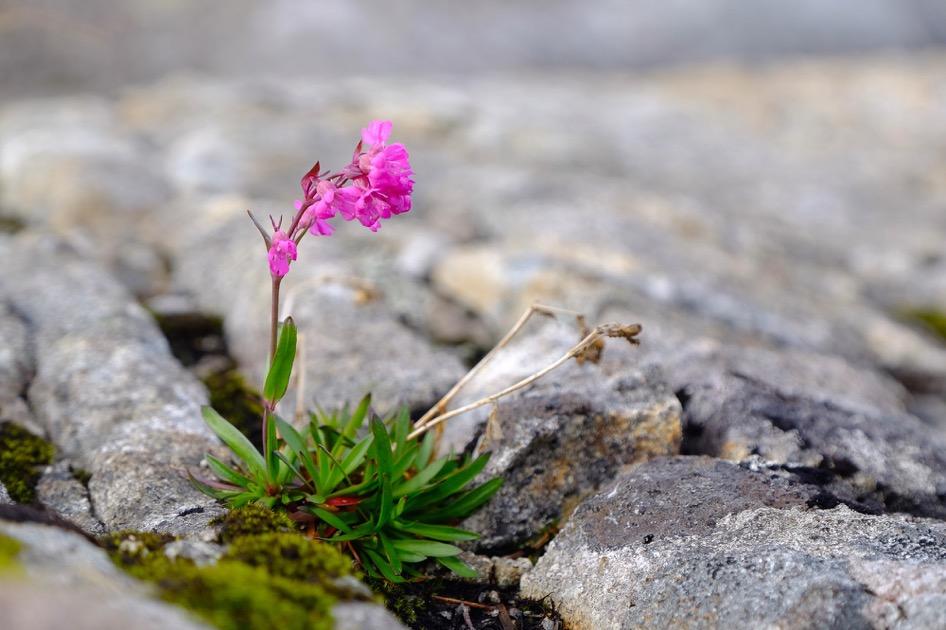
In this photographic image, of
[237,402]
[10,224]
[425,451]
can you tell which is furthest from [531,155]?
[425,451]

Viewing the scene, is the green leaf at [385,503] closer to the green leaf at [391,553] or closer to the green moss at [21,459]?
the green leaf at [391,553]

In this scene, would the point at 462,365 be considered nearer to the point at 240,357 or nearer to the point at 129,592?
the point at 240,357

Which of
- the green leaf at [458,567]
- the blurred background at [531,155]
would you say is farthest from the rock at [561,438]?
the blurred background at [531,155]

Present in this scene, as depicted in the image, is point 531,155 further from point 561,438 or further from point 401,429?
point 401,429

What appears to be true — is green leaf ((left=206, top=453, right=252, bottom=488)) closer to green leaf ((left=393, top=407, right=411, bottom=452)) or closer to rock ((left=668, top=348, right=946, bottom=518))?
green leaf ((left=393, top=407, right=411, bottom=452))

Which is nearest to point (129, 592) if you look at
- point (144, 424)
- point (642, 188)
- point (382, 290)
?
point (144, 424)
